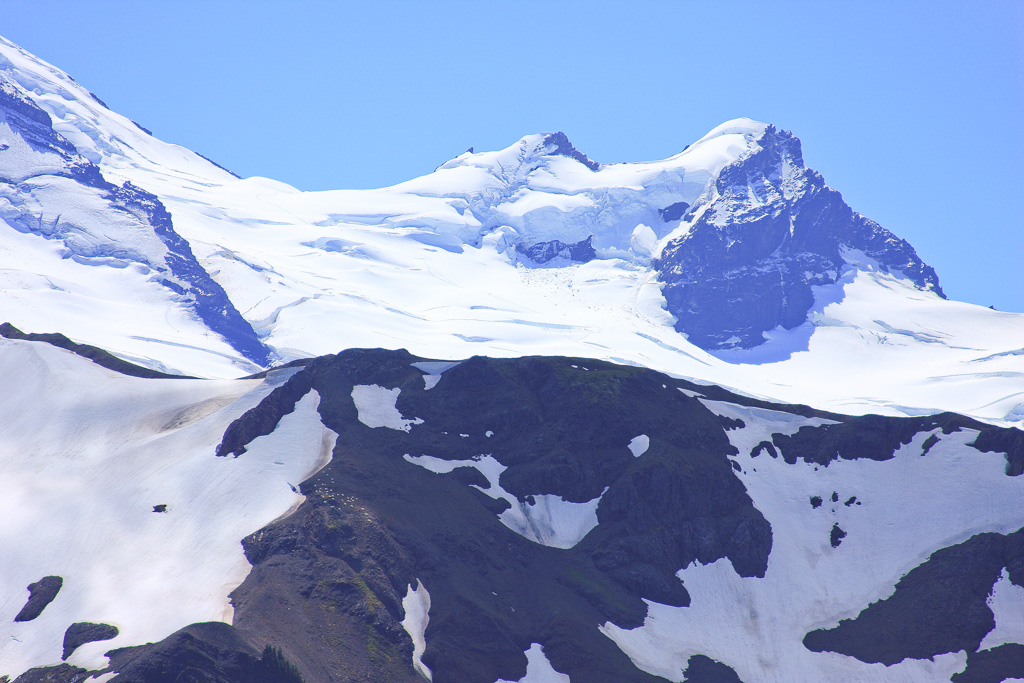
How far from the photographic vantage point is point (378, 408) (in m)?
135

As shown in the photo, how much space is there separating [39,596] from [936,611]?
98.6m

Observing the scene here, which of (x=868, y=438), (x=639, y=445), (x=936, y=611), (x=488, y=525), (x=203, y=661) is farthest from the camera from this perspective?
(x=868, y=438)

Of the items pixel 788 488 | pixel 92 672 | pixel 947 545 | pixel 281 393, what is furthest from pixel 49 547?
pixel 947 545

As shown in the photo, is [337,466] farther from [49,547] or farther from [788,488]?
[788,488]

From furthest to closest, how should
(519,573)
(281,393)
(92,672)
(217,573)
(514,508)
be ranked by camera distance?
(281,393) < (514,508) < (519,573) < (217,573) < (92,672)

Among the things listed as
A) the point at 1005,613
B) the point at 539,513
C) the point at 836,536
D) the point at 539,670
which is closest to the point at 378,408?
the point at 539,513

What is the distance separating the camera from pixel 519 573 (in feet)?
369

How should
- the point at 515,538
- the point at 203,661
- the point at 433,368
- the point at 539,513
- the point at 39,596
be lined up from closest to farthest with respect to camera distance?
the point at 203,661
the point at 39,596
the point at 515,538
the point at 539,513
the point at 433,368

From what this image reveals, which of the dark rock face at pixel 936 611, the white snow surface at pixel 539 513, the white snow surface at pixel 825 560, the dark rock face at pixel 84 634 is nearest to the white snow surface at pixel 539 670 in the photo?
the white snow surface at pixel 825 560

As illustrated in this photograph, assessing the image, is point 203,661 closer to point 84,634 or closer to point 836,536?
point 84,634

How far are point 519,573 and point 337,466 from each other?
2648 cm

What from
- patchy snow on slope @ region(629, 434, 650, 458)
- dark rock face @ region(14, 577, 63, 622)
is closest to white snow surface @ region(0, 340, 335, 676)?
dark rock face @ region(14, 577, 63, 622)

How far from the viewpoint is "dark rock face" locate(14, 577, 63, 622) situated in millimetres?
92688

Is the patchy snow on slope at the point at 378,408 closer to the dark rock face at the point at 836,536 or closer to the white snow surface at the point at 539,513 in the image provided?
the white snow surface at the point at 539,513
